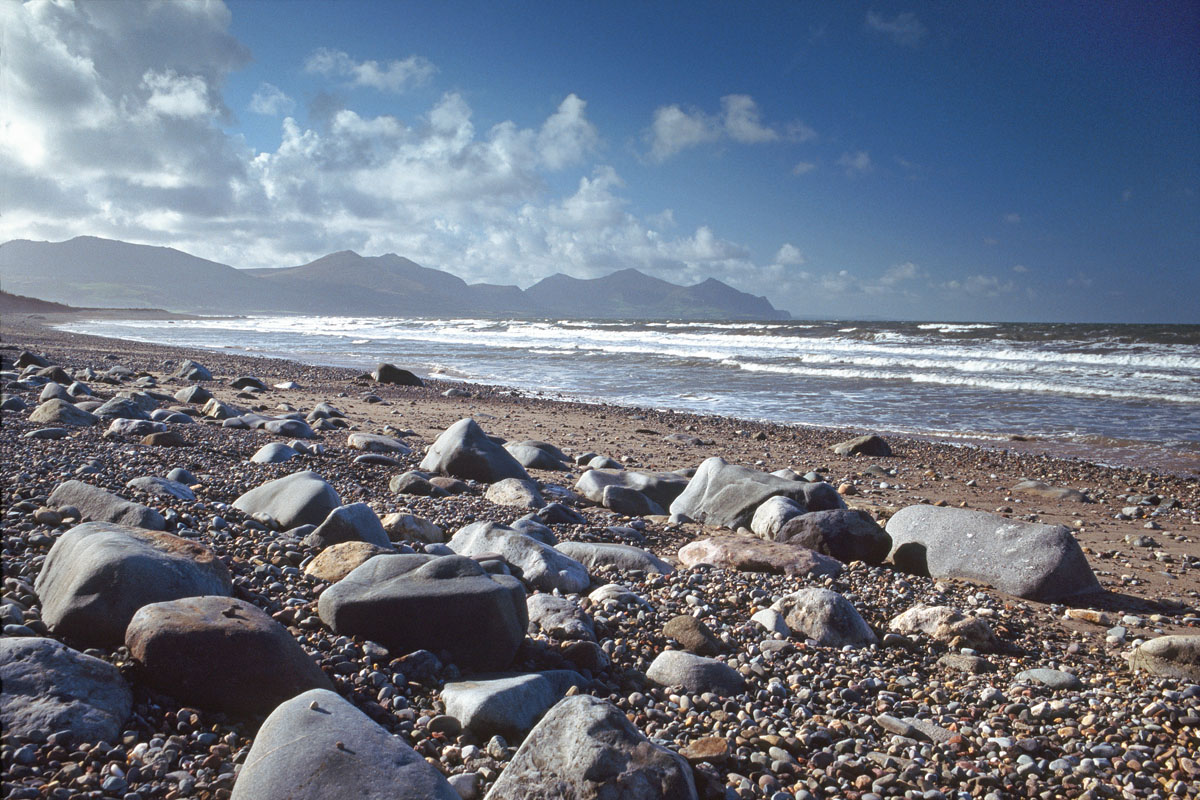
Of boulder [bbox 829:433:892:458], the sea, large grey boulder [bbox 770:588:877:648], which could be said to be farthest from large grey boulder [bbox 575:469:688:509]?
the sea

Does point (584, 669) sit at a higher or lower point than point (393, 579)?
lower

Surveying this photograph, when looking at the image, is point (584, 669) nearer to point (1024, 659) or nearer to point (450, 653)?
point (450, 653)

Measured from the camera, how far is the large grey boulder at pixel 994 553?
4223 millimetres

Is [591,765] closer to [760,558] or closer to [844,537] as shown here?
[760,558]

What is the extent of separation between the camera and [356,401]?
1266cm

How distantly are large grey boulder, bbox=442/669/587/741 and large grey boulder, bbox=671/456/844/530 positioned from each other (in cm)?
319

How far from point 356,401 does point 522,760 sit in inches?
454

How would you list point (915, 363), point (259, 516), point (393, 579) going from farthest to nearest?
1. point (915, 363)
2. point (259, 516)
3. point (393, 579)

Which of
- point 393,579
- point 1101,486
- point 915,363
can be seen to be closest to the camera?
point 393,579

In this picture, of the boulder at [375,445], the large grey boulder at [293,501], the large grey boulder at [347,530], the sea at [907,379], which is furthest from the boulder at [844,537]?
the sea at [907,379]

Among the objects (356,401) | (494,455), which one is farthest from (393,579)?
(356,401)

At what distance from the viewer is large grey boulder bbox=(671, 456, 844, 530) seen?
217 inches

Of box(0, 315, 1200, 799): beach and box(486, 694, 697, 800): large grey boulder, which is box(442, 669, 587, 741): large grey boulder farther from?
box(486, 694, 697, 800): large grey boulder

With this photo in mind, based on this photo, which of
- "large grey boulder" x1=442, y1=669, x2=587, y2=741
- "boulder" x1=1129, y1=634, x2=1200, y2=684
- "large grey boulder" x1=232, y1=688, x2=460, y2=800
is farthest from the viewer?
"boulder" x1=1129, y1=634, x2=1200, y2=684
